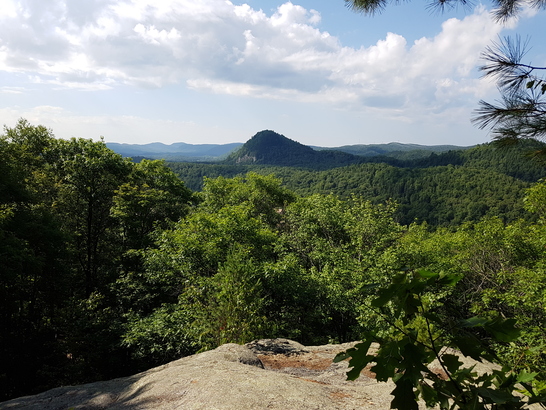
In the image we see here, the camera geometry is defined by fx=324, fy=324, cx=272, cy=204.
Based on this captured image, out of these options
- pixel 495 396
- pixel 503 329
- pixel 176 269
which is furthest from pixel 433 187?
pixel 495 396

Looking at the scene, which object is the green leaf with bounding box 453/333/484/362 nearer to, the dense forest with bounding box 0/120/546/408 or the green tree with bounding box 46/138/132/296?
the dense forest with bounding box 0/120/546/408

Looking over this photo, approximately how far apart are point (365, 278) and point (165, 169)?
63.2ft

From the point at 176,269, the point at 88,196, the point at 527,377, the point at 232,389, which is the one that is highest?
the point at 527,377

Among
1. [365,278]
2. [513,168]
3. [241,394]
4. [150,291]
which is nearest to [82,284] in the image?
[150,291]

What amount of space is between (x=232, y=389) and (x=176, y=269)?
33.3 ft

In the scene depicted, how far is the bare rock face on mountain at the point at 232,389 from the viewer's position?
16.2 feet

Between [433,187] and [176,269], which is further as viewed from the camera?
[433,187]

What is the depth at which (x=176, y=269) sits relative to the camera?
14633mm

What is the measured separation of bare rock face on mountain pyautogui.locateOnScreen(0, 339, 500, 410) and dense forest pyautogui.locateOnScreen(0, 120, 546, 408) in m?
2.47

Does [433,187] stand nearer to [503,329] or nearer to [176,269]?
[176,269]

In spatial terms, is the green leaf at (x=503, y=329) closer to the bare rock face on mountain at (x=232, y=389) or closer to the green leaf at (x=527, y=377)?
the green leaf at (x=527, y=377)

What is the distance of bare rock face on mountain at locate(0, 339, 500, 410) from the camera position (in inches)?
194

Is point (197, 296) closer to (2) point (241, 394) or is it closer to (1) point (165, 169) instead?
(2) point (241, 394)

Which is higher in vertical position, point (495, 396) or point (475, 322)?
point (475, 322)
